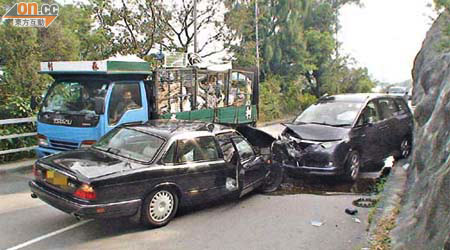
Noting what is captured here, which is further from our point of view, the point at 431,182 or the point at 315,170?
the point at 315,170

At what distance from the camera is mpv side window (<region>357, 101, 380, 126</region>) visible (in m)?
9.26

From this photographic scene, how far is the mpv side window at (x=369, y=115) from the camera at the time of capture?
926 cm

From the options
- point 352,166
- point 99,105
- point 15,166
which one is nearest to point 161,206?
point 99,105

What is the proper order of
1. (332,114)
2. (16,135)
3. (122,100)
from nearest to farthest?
(122,100)
(332,114)
(16,135)

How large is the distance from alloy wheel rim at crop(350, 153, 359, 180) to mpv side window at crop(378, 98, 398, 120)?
1607 mm

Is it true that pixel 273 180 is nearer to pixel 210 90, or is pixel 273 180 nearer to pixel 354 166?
pixel 354 166

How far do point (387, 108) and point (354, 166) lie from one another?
2.26 metres

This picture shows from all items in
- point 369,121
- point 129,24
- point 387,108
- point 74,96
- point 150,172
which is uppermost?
point 129,24

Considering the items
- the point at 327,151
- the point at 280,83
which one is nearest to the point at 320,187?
the point at 327,151

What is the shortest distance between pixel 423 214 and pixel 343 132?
466cm

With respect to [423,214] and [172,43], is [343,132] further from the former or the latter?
[172,43]

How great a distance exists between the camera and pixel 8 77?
1211 cm

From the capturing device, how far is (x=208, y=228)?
240 inches

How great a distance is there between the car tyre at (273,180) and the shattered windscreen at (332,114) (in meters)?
1.74
